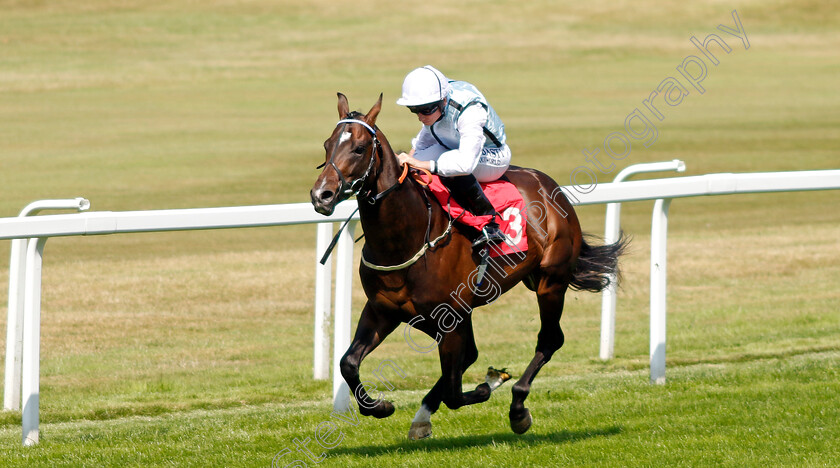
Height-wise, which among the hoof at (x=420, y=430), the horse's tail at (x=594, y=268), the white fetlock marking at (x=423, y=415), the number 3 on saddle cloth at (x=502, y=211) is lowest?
the hoof at (x=420, y=430)

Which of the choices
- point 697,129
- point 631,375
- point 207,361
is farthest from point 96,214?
point 697,129

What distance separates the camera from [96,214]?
16.9ft

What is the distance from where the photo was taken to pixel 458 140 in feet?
17.0

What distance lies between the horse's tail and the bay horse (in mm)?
423

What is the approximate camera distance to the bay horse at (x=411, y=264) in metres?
4.51

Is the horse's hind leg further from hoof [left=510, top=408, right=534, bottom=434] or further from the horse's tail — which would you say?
hoof [left=510, top=408, right=534, bottom=434]

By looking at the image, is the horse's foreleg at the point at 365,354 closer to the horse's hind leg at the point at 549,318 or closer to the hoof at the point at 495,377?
the hoof at the point at 495,377

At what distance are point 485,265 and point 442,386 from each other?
1.88 ft

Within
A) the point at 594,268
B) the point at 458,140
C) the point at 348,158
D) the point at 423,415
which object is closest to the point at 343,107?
the point at 348,158

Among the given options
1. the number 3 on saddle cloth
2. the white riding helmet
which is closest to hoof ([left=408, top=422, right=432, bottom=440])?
the number 3 on saddle cloth

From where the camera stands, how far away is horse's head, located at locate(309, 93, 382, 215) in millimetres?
4273

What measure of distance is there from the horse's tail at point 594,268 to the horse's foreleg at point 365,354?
1323mm

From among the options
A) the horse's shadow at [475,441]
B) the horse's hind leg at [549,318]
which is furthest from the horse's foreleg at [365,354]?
the horse's hind leg at [549,318]

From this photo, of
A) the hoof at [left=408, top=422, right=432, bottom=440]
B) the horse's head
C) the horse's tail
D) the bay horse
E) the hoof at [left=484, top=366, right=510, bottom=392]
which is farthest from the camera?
the horse's tail
